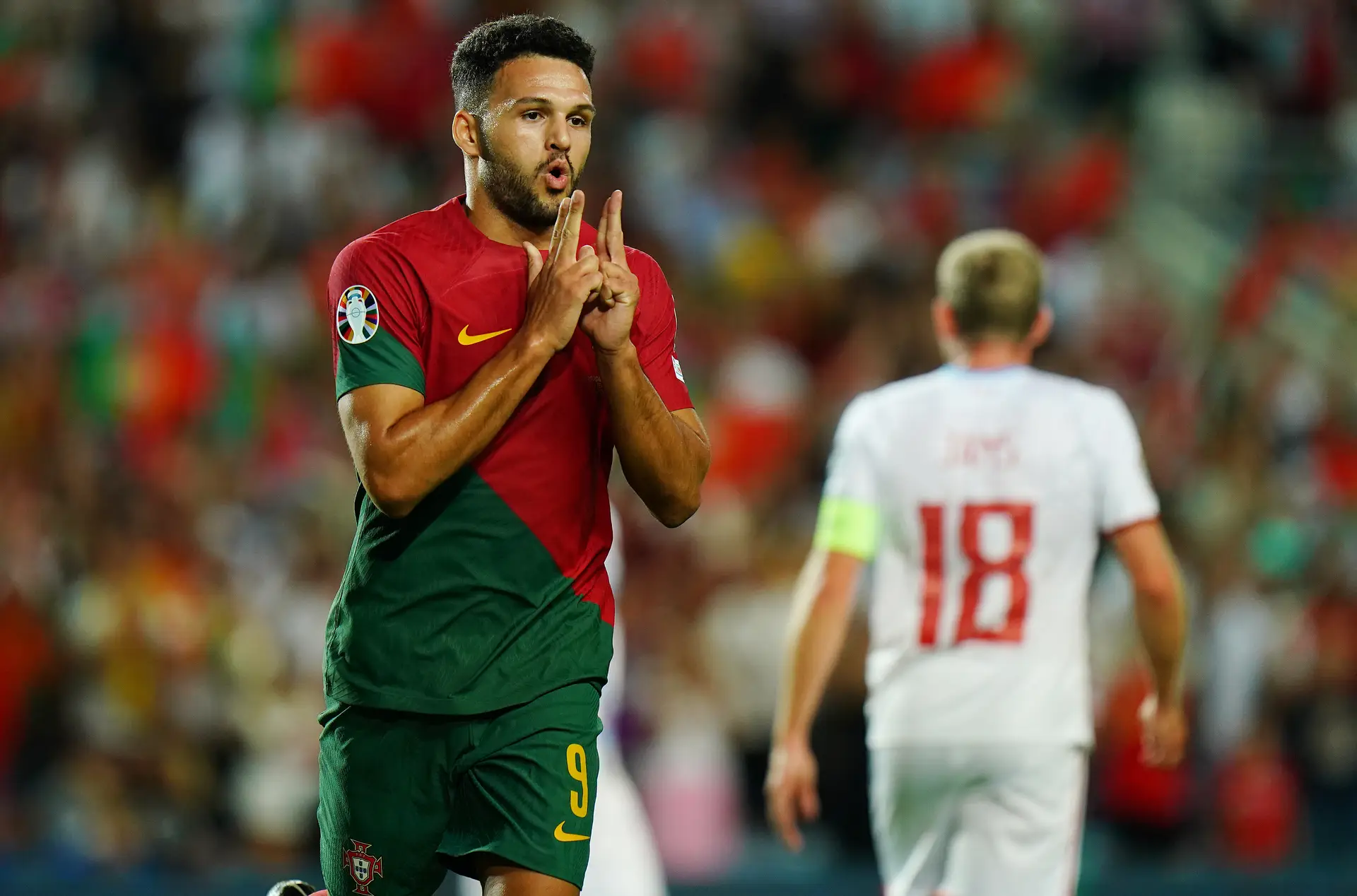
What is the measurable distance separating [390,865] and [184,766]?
537cm

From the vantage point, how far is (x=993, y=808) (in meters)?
5.18

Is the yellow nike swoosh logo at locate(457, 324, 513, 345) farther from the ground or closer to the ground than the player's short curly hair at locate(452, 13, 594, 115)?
closer to the ground

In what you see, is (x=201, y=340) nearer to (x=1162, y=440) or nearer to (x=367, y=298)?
(x=1162, y=440)

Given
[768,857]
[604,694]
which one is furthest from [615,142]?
[604,694]

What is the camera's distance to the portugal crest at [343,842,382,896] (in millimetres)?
3771

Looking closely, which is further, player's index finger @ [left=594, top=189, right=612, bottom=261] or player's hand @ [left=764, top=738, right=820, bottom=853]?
player's hand @ [left=764, top=738, right=820, bottom=853]

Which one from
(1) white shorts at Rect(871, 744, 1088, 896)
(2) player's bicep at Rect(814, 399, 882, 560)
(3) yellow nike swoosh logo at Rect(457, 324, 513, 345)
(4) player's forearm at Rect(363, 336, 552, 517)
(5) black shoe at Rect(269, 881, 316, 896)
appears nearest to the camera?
(4) player's forearm at Rect(363, 336, 552, 517)

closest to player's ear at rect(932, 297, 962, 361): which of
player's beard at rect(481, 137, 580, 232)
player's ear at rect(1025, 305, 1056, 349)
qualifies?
player's ear at rect(1025, 305, 1056, 349)

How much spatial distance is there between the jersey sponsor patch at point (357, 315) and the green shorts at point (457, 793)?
75cm

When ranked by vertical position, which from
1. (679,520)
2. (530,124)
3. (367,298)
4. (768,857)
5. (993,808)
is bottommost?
(768,857)

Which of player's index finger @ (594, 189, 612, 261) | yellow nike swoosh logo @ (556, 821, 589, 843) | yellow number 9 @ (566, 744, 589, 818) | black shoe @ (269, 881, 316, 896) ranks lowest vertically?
black shoe @ (269, 881, 316, 896)

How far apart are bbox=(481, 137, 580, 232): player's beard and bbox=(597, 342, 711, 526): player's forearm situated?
350 millimetres

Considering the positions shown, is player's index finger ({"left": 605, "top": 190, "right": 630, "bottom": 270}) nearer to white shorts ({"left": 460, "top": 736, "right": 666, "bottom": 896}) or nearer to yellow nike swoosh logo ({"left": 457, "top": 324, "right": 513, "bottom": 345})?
yellow nike swoosh logo ({"left": 457, "top": 324, "right": 513, "bottom": 345})

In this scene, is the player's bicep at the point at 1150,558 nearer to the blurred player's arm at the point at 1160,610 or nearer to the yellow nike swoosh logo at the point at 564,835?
the blurred player's arm at the point at 1160,610
